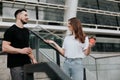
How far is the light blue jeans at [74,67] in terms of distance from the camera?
5.21 meters

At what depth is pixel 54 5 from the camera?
92.9 feet

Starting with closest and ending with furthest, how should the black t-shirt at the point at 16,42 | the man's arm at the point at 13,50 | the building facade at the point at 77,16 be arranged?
the man's arm at the point at 13,50 < the black t-shirt at the point at 16,42 < the building facade at the point at 77,16

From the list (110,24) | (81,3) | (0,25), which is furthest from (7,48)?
(110,24)

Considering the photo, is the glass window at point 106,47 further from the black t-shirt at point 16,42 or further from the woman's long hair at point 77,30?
the black t-shirt at point 16,42

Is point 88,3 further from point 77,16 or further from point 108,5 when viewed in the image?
point 108,5

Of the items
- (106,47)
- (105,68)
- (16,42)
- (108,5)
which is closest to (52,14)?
(106,47)

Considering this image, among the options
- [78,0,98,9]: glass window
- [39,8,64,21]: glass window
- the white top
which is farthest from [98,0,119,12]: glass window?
the white top

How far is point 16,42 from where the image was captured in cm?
450

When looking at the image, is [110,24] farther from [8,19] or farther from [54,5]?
[8,19]

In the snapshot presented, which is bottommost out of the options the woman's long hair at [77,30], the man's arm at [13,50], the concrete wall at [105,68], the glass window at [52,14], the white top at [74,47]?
the concrete wall at [105,68]

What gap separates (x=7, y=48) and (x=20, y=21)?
0.43m

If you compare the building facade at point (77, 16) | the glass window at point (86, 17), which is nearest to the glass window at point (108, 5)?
the building facade at point (77, 16)

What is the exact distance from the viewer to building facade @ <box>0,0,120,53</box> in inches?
1021

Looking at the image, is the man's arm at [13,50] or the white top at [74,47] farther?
the white top at [74,47]
